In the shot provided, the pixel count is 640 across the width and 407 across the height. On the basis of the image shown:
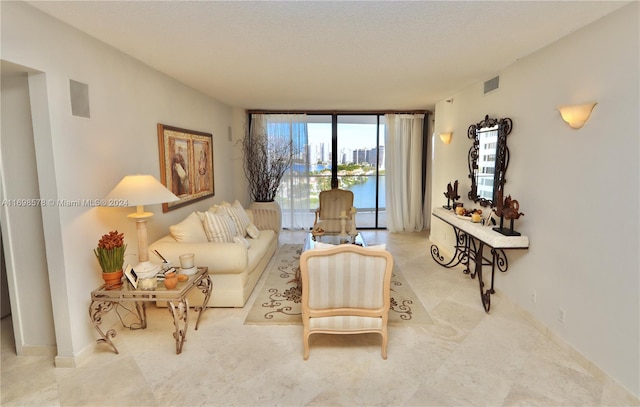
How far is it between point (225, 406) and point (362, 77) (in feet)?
11.3

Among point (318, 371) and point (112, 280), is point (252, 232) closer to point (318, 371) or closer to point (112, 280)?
point (112, 280)

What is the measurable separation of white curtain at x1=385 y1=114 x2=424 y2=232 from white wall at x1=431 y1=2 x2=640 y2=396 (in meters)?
3.13

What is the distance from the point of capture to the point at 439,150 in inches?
219

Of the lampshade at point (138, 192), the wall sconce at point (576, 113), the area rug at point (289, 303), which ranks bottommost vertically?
the area rug at point (289, 303)

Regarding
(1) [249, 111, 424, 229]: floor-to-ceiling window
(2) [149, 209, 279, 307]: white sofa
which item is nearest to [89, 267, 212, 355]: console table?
(2) [149, 209, 279, 307]: white sofa

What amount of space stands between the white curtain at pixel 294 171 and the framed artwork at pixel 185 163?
5.75 ft

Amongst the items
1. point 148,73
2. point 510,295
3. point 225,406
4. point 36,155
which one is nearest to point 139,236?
point 36,155

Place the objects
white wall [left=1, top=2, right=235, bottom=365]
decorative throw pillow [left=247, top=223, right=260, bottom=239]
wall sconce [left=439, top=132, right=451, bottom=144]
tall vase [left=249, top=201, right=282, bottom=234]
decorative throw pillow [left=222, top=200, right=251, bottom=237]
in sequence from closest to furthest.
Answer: white wall [left=1, top=2, right=235, bottom=365] < decorative throw pillow [left=222, top=200, right=251, bottom=237] < decorative throw pillow [left=247, top=223, right=260, bottom=239] < wall sconce [left=439, top=132, right=451, bottom=144] < tall vase [left=249, top=201, right=282, bottom=234]

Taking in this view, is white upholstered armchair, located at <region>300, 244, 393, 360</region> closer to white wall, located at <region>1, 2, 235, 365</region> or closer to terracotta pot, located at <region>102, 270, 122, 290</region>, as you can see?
terracotta pot, located at <region>102, 270, 122, 290</region>

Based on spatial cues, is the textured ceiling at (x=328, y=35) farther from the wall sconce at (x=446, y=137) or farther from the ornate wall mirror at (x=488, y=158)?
the wall sconce at (x=446, y=137)

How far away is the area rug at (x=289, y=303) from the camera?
315cm

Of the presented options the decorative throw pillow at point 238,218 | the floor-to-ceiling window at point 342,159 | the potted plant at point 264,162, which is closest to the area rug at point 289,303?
the decorative throw pillow at point 238,218

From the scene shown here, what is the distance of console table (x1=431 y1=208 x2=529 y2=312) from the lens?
3066 millimetres

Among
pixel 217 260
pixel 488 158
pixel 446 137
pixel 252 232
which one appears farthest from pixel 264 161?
pixel 488 158
